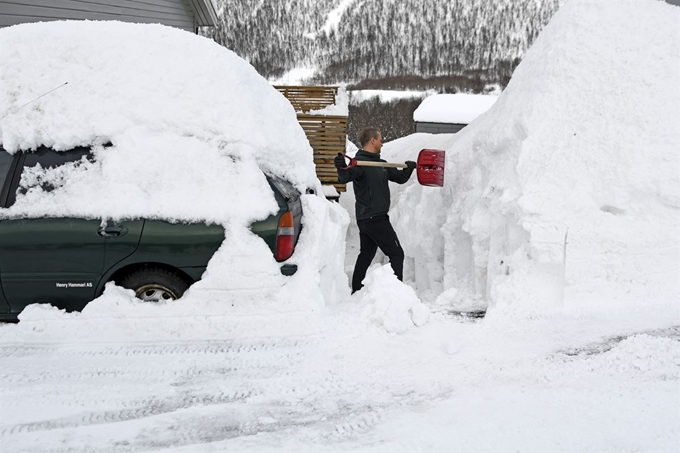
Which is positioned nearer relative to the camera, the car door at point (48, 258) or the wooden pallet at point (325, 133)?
the car door at point (48, 258)

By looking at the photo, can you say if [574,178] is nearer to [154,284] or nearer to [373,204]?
[373,204]

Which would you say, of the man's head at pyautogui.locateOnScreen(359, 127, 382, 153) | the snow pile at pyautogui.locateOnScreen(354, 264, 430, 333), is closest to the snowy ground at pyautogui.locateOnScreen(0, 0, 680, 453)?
the snow pile at pyautogui.locateOnScreen(354, 264, 430, 333)

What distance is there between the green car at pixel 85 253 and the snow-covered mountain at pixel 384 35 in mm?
50096

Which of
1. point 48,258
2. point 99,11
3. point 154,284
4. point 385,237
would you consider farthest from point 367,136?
point 99,11

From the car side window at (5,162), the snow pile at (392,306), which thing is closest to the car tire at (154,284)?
the car side window at (5,162)

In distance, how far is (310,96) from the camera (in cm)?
1032

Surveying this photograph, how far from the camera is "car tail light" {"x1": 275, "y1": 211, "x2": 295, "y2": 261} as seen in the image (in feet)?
11.9

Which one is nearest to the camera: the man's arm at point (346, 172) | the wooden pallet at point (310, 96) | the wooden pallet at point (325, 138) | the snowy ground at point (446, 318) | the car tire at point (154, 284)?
the snowy ground at point (446, 318)

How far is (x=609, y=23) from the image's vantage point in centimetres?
549

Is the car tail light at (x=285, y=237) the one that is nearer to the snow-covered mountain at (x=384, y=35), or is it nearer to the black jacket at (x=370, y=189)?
the black jacket at (x=370, y=189)

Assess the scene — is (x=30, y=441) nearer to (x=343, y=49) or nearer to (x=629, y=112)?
(x=629, y=112)

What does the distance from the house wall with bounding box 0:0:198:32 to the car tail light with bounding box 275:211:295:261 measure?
21.8ft

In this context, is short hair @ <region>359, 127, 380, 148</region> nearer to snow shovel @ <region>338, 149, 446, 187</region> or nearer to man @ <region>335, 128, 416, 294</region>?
man @ <region>335, 128, 416, 294</region>

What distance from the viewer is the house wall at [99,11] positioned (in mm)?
7769
